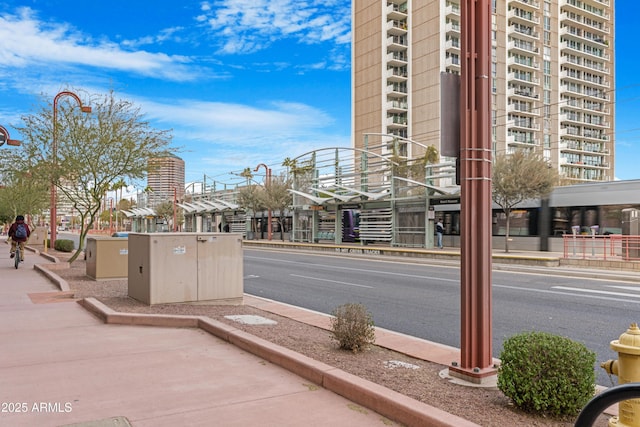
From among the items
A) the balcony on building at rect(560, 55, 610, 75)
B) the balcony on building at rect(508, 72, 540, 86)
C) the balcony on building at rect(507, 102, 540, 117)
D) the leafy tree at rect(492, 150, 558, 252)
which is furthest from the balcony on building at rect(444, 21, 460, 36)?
the leafy tree at rect(492, 150, 558, 252)

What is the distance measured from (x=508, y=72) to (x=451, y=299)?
74.3 meters

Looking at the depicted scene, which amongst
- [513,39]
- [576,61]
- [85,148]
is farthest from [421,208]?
[576,61]

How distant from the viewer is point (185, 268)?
29.8ft

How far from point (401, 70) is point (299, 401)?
78596 mm

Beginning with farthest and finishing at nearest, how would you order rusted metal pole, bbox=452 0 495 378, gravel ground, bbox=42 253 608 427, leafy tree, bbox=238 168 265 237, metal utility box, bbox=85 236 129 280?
leafy tree, bbox=238 168 265 237
metal utility box, bbox=85 236 129 280
rusted metal pole, bbox=452 0 495 378
gravel ground, bbox=42 253 608 427

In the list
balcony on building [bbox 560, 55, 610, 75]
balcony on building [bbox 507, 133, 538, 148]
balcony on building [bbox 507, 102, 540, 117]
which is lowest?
balcony on building [bbox 507, 133, 538, 148]

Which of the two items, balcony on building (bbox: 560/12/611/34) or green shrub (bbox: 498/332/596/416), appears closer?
green shrub (bbox: 498/332/596/416)

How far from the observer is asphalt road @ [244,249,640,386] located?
834 cm

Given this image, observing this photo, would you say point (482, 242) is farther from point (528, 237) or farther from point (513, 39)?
point (513, 39)

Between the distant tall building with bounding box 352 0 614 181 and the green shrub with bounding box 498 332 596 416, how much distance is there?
2776 inches

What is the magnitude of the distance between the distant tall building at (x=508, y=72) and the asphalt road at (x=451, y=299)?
58407 mm

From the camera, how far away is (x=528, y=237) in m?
27.9

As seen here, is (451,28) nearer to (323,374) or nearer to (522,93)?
(522,93)

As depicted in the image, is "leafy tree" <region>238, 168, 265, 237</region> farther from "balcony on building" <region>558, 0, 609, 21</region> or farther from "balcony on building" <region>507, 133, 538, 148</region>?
"balcony on building" <region>558, 0, 609, 21</region>
